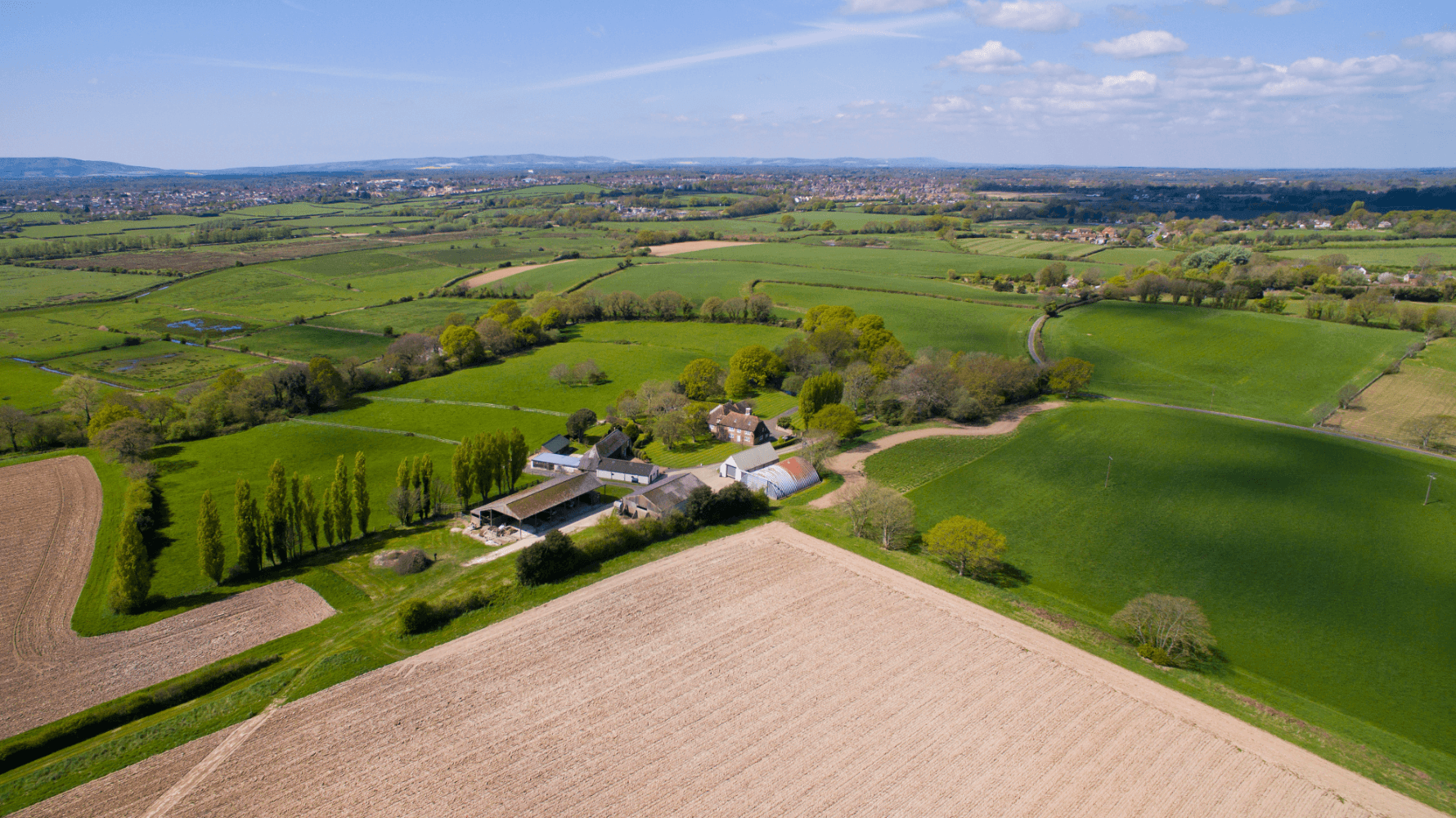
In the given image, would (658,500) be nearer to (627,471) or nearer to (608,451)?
(627,471)

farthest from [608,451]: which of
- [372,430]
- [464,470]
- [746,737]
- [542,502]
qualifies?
[746,737]

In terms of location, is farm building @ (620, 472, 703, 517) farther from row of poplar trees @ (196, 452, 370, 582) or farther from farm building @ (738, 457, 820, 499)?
row of poplar trees @ (196, 452, 370, 582)

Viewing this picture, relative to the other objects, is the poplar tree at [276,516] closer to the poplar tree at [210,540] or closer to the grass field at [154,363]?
the poplar tree at [210,540]

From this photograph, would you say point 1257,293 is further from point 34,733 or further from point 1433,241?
point 34,733

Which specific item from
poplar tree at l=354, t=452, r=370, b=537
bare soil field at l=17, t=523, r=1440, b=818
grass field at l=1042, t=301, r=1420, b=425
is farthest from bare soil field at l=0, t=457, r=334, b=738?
grass field at l=1042, t=301, r=1420, b=425

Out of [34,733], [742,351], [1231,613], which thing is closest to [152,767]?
[34,733]

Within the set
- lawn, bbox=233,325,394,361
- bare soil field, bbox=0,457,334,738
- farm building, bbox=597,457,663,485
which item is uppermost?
lawn, bbox=233,325,394,361
